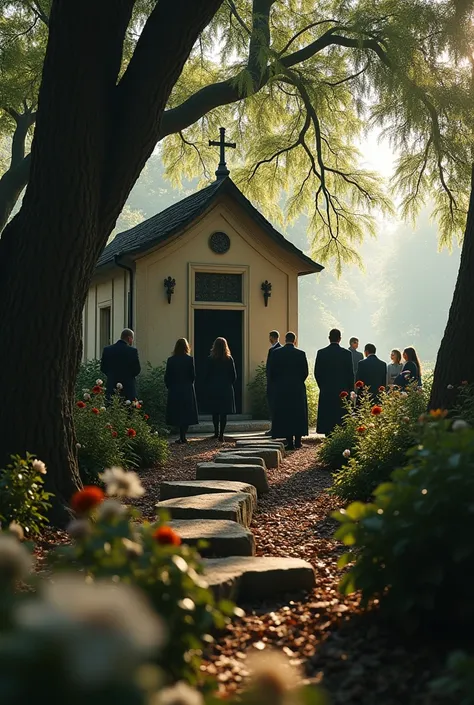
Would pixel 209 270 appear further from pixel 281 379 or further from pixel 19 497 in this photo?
pixel 19 497

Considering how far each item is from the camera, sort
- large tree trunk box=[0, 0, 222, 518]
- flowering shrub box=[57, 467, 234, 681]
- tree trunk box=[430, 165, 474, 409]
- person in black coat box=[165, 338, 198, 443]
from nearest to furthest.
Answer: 1. flowering shrub box=[57, 467, 234, 681]
2. large tree trunk box=[0, 0, 222, 518]
3. tree trunk box=[430, 165, 474, 409]
4. person in black coat box=[165, 338, 198, 443]

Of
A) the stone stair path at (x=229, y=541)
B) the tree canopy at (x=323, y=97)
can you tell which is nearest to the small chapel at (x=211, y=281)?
the tree canopy at (x=323, y=97)

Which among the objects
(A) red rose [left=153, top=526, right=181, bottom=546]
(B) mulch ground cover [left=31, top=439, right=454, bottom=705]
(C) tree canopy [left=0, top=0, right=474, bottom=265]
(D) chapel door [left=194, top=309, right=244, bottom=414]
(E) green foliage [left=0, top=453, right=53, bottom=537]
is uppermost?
(C) tree canopy [left=0, top=0, right=474, bottom=265]

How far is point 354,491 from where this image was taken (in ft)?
24.4

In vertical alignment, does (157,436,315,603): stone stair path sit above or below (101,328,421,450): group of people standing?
below

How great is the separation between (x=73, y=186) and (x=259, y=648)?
3826 mm

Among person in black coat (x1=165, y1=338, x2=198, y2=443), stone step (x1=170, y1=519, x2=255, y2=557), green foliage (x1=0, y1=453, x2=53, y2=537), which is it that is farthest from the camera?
person in black coat (x1=165, y1=338, x2=198, y2=443)

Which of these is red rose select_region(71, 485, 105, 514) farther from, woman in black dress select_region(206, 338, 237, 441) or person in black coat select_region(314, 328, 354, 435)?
woman in black dress select_region(206, 338, 237, 441)

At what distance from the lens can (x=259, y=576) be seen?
4453 millimetres

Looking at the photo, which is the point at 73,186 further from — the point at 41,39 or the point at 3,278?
the point at 41,39

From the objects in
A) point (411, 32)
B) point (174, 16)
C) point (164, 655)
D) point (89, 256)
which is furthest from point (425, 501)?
point (411, 32)

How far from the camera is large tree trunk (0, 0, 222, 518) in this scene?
6.27 metres

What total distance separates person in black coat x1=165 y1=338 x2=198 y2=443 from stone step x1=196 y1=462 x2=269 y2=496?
538cm

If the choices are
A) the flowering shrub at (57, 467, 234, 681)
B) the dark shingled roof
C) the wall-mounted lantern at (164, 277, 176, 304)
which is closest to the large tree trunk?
the flowering shrub at (57, 467, 234, 681)
